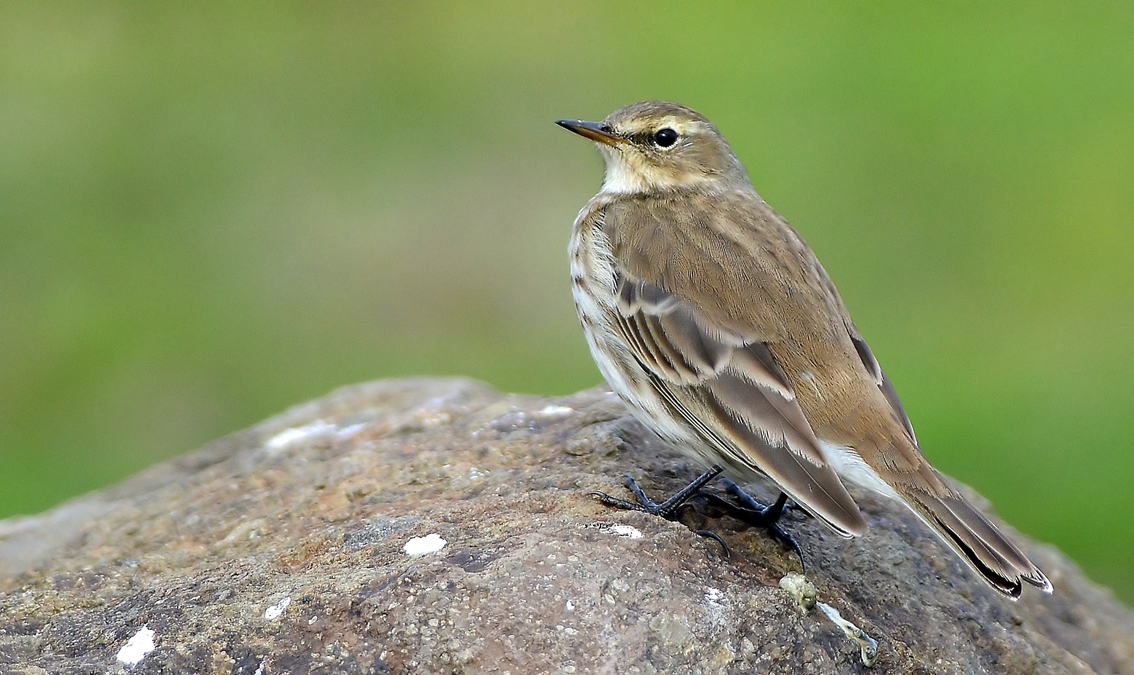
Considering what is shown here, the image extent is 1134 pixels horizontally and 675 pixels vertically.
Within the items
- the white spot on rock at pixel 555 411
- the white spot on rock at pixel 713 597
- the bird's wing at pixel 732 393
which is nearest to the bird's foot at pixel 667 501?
the bird's wing at pixel 732 393

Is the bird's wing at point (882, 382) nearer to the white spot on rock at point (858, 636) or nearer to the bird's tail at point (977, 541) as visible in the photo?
the bird's tail at point (977, 541)

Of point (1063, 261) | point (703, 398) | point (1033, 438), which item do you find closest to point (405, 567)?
point (703, 398)

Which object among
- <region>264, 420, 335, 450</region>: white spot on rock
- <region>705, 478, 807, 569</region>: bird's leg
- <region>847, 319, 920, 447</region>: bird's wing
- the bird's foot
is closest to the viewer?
the bird's foot

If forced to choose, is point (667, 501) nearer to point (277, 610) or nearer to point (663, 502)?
point (663, 502)

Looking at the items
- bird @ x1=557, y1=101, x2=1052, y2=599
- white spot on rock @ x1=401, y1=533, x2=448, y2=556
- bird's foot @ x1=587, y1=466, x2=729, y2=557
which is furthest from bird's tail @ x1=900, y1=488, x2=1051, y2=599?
white spot on rock @ x1=401, y1=533, x2=448, y2=556

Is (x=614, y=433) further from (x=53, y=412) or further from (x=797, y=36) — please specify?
(x=797, y=36)

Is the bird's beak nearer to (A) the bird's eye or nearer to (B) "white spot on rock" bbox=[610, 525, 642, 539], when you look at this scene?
(A) the bird's eye
